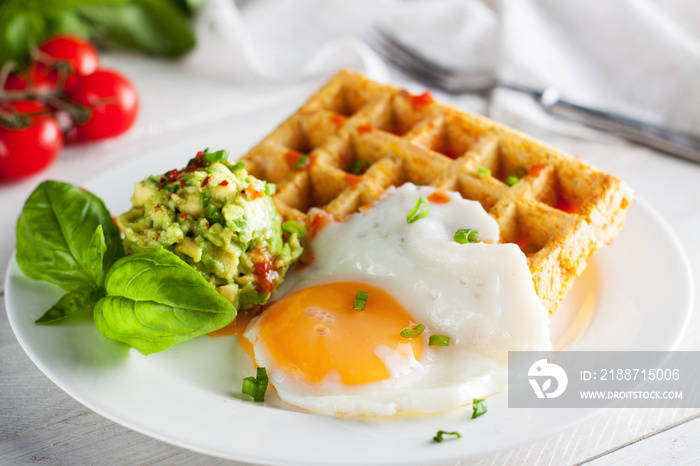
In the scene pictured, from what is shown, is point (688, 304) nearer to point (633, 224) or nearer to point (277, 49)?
point (633, 224)

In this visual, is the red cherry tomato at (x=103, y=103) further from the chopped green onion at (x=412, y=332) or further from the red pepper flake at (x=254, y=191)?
the chopped green onion at (x=412, y=332)

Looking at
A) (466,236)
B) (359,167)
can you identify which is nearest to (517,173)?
(466,236)

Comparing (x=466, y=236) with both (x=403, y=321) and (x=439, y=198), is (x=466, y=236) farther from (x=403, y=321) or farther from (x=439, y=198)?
(x=403, y=321)

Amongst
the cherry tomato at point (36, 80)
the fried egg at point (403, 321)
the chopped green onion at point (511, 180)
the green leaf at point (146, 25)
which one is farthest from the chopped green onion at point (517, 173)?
the cherry tomato at point (36, 80)

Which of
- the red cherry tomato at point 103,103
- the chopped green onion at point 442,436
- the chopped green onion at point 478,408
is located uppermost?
the chopped green onion at point 478,408

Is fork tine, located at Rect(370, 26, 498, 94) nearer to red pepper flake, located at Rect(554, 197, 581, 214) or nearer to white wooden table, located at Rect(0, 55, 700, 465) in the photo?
white wooden table, located at Rect(0, 55, 700, 465)

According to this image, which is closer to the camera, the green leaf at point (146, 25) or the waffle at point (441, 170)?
the waffle at point (441, 170)

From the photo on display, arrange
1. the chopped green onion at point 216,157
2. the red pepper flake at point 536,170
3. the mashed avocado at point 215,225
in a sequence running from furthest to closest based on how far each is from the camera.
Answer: the red pepper flake at point 536,170, the chopped green onion at point 216,157, the mashed avocado at point 215,225
